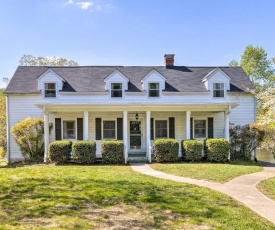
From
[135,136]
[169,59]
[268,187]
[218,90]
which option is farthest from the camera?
[169,59]

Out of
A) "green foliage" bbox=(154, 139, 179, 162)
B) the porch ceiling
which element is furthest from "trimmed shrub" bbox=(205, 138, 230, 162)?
the porch ceiling

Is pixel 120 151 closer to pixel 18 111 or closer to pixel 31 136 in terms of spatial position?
pixel 31 136

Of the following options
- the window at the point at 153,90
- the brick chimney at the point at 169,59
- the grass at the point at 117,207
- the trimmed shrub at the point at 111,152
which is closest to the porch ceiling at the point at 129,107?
the trimmed shrub at the point at 111,152

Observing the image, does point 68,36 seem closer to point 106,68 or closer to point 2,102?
point 106,68

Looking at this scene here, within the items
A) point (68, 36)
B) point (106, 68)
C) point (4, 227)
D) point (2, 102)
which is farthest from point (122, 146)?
point (2, 102)

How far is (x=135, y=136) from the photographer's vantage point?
1609 centimetres

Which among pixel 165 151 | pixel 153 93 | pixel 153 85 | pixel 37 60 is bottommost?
pixel 165 151

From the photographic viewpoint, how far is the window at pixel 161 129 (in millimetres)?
16141

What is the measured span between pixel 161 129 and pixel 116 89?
12.8 ft

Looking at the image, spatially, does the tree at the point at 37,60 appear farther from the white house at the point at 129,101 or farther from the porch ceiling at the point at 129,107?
the porch ceiling at the point at 129,107

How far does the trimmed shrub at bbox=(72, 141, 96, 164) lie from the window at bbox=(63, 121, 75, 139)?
324 cm

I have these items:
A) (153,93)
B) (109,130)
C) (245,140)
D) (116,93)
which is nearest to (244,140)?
(245,140)

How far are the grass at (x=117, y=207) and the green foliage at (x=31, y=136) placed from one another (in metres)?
6.51

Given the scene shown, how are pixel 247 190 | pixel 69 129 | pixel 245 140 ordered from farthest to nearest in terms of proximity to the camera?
pixel 69 129 → pixel 245 140 → pixel 247 190
